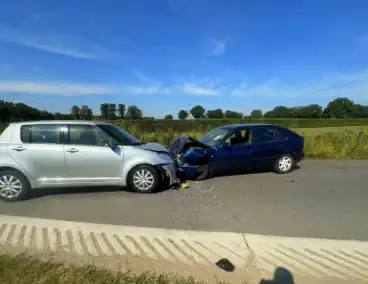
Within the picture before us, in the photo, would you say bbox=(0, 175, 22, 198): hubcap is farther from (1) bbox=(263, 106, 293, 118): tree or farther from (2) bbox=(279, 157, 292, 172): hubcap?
(1) bbox=(263, 106, 293, 118): tree

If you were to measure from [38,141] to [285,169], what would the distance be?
6.41 metres

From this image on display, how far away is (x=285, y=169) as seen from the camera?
7.75m

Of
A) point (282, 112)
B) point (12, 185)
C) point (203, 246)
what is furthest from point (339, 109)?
point (12, 185)

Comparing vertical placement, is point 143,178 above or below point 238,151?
below

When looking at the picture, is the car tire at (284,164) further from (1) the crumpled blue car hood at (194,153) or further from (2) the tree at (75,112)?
(2) the tree at (75,112)

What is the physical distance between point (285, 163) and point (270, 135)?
0.93 m

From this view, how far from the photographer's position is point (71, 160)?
5492mm

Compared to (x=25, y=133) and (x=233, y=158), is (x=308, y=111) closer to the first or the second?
(x=233, y=158)

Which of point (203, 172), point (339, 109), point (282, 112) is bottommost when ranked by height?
point (203, 172)

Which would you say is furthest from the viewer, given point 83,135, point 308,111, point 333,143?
point 308,111

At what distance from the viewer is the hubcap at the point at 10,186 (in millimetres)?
5320

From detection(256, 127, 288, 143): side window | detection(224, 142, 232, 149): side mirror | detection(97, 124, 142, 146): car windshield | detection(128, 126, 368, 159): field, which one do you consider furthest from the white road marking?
detection(128, 126, 368, 159): field

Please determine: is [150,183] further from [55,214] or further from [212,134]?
[212,134]

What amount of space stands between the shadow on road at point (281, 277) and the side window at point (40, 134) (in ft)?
15.5
